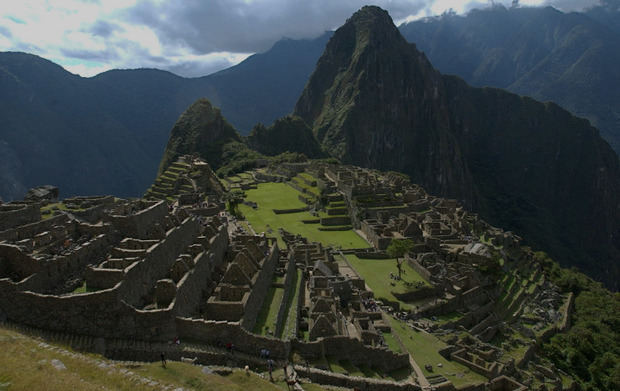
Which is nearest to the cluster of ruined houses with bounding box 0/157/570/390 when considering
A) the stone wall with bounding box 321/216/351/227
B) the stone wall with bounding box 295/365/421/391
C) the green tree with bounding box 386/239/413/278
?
the stone wall with bounding box 295/365/421/391

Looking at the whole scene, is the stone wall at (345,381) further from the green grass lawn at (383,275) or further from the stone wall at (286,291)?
the green grass lawn at (383,275)

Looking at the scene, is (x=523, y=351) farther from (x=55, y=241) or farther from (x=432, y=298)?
(x=55, y=241)

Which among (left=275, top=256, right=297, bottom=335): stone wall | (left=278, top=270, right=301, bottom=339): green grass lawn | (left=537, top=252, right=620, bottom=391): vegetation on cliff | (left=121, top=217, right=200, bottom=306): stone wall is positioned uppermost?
(left=121, top=217, right=200, bottom=306): stone wall

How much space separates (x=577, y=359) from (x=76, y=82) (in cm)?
14769

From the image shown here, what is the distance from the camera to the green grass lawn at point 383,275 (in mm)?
37219

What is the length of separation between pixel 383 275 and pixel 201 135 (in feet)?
330

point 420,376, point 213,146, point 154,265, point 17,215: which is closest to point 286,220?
point 17,215

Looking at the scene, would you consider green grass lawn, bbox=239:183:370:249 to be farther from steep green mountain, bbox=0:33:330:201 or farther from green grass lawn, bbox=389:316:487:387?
steep green mountain, bbox=0:33:330:201

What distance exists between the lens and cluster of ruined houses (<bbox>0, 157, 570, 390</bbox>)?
18.0 m

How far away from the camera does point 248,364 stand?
19641 mm

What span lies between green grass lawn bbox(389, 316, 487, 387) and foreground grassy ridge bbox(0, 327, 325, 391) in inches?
509

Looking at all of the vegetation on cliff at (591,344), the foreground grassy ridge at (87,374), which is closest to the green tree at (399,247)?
the vegetation on cliff at (591,344)

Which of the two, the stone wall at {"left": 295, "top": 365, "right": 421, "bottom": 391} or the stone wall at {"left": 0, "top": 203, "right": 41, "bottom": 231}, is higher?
the stone wall at {"left": 0, "top": 203, "right": 41, "bottom": 231}

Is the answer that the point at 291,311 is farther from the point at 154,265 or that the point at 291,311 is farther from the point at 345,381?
the point at 154,265
